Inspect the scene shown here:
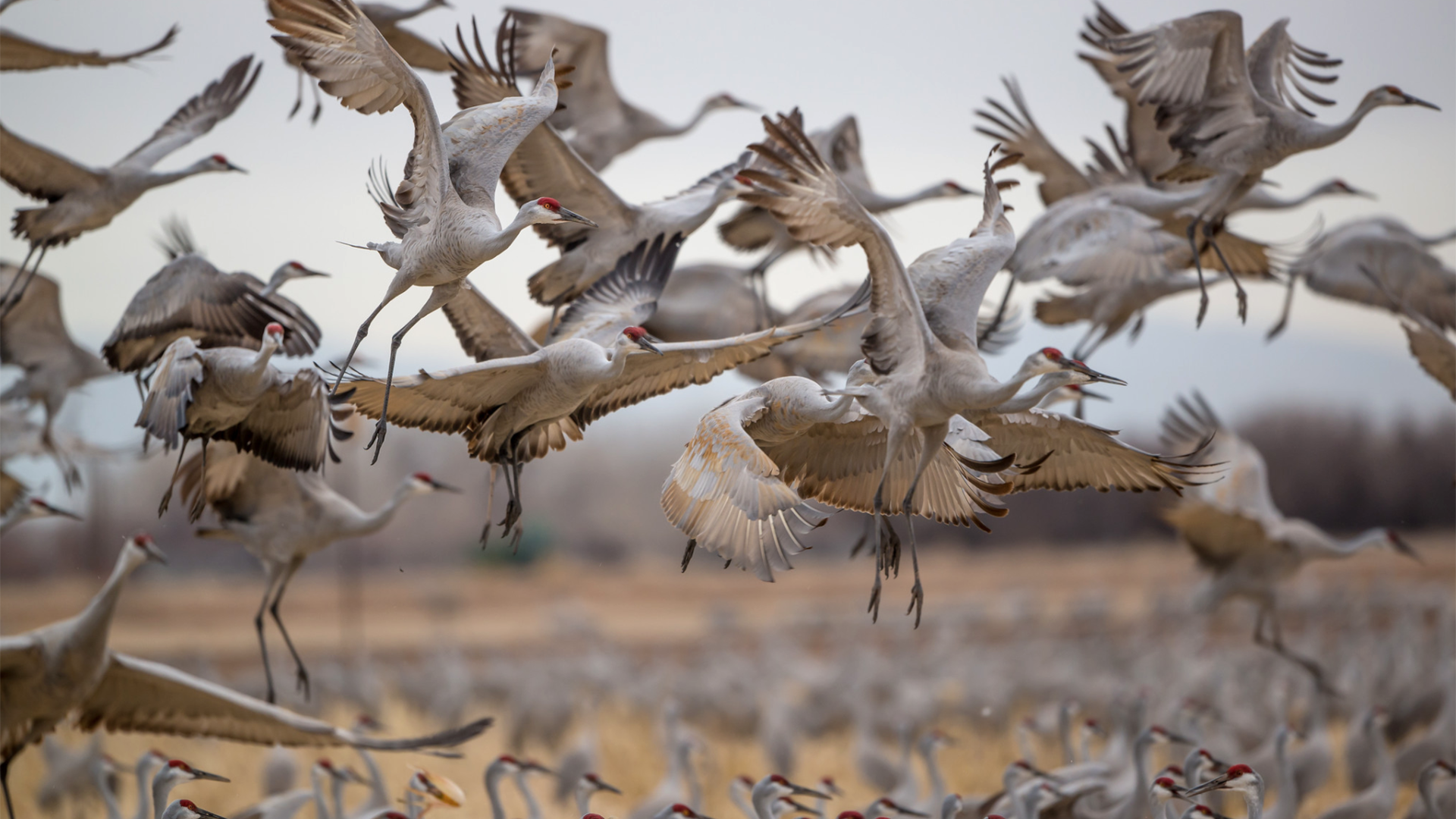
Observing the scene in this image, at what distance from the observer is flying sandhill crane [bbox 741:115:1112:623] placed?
4.41m

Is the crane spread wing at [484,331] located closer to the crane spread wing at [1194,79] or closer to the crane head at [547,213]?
the crane head at [547,213]

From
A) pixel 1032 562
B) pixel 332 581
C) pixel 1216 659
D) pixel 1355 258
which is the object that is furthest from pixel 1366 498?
pixel 332 581

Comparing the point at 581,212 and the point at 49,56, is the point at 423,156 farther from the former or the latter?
the point at 49,56

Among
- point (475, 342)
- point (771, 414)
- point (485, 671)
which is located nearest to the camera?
point (771, 414)

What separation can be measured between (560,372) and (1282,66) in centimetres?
429


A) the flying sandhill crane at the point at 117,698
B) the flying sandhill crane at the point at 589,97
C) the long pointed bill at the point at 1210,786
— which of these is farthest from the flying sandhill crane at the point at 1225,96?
the flying sandhill crane at the point at 117,698

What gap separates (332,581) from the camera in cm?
3094

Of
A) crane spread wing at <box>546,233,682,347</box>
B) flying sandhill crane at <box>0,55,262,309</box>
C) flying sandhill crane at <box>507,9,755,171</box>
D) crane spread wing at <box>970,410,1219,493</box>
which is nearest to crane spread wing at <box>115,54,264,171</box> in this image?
flying sandhill crane at <box>0,55,262,309</box>

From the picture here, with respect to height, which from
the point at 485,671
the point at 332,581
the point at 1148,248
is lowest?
the point at 332,581

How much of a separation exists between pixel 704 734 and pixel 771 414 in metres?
7.21

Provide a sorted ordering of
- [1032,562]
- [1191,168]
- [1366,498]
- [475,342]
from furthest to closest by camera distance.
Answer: [1032,562] < [1366,498] < [1191,168] < [475,342]

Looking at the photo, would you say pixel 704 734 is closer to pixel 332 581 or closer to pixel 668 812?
pixel 668 812

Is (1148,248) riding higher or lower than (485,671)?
higher

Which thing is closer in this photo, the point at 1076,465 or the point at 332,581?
the point at 1076,465
